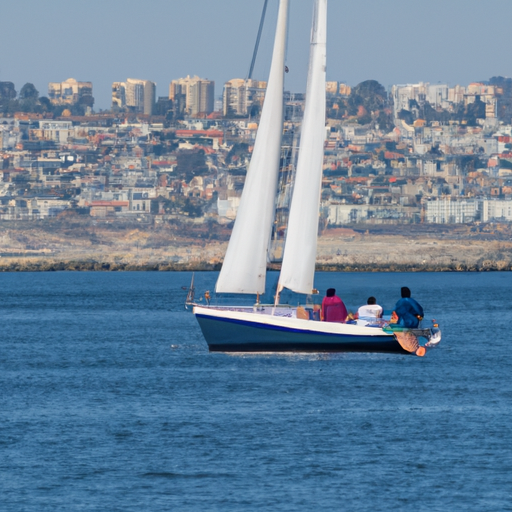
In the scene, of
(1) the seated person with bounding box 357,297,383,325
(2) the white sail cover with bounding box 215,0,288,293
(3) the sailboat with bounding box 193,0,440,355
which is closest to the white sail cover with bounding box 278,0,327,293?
(3) the sailboat with bounding box 193,0,440,355

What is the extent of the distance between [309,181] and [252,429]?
39.7 ft

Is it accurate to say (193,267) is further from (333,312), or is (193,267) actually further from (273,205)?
(333,312)

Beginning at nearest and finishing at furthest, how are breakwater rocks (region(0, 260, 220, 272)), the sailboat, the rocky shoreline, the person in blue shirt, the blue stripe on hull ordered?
the person in blue shirt
the blue stripe on hull
the sailboat
breakwater rocks (region(0, 260, 220, 272))
the rocky shoreline

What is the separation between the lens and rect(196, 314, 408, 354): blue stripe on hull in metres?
30.2

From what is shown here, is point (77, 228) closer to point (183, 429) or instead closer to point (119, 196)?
point (119, 196)

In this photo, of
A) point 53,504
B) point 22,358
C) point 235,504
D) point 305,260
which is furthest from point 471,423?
point 22,358

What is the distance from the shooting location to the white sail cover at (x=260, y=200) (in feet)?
105

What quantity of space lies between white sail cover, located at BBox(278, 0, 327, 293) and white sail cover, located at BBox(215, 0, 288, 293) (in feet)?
1.91

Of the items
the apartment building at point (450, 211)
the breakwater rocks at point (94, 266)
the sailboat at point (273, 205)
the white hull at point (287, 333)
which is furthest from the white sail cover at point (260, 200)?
the apartment building at point (450, 211)

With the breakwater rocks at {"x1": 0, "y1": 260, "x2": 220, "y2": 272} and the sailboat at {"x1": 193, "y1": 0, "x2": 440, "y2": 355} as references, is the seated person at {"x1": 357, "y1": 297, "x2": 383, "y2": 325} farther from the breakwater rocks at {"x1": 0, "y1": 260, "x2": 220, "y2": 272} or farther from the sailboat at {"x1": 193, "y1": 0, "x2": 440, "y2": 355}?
the breakwater rocks at {"x1": 0, "y1": 260, "x2": 220, "y2": 272}

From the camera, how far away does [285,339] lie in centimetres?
3044

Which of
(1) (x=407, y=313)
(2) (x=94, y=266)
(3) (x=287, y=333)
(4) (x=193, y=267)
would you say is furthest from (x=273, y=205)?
(2) (x=94, y=266)

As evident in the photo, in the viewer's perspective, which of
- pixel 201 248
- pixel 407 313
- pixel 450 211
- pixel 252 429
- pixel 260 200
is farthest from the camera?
pixel 450 211

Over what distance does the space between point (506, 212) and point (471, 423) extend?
166 meters
